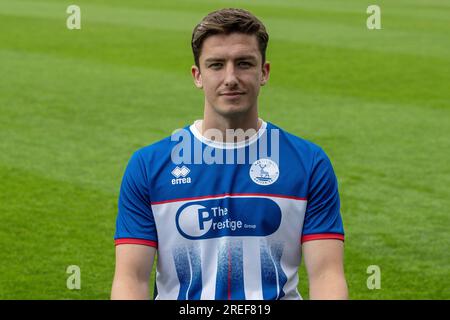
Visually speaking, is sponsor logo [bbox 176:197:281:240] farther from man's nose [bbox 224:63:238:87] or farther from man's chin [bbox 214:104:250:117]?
man's nose [bbox 224:63:238:87]

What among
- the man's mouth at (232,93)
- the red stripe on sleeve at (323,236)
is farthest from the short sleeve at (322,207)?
the man's mouth at (232,93)

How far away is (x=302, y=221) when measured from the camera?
3484 mm

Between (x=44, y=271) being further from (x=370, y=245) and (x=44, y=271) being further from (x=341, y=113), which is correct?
(x=341, y=113)

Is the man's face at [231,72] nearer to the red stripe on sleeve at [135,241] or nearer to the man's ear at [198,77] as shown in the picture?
the man's ear at [198,77]

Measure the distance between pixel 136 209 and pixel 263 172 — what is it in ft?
1.61

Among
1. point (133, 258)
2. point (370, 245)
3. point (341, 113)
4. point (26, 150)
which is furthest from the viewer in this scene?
point (341, 113)

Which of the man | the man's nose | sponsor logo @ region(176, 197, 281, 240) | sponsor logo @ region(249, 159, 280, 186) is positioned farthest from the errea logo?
the man's nose

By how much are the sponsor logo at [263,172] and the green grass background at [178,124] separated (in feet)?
9.30

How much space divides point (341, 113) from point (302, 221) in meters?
Result: 8.41

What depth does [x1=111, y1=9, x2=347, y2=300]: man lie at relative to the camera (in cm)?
340

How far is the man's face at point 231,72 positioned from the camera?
133 inches

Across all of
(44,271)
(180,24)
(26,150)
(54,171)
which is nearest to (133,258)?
(44,271)

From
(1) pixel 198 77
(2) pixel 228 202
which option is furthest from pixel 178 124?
(2) pixel 228 202

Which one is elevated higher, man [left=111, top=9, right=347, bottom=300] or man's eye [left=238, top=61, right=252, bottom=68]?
man's eye [left=238, top=61, right=252, bottom=68]
